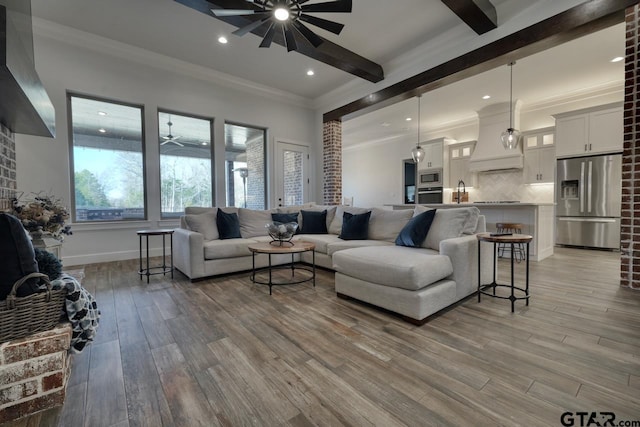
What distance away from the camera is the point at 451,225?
2633mm

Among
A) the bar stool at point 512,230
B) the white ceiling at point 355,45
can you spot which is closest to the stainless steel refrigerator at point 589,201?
the white ceiling at point 355,45

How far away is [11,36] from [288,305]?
255 centimetres

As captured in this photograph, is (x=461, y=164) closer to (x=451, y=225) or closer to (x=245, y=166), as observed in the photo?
(x=451, y=225)

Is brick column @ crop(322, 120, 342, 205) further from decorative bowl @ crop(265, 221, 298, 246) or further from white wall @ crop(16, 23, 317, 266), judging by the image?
decorative bowl @ crop(265, 221, 298, 246)

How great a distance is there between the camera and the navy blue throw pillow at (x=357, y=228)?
351cm

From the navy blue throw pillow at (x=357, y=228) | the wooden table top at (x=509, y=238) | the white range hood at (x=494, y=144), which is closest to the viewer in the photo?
the wooden table top at (x=509, y=238)

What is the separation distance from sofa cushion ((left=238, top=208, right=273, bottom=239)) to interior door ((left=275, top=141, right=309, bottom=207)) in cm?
183

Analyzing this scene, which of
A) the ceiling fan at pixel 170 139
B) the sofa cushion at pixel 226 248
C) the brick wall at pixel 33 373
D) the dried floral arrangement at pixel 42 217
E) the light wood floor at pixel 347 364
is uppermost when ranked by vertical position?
the ceiling fan at pixel 170 139

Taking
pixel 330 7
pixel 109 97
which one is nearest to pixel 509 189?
pixel 330 7

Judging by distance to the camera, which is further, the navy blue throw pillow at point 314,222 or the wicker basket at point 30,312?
the navy blue throw pillow at point 314,222

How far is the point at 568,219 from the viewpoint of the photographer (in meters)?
5.34

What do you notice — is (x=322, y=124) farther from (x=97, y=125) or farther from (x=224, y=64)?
(x=97, y=125)

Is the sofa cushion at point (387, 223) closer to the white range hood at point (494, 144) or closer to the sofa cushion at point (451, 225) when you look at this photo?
the sofa cushion at point (451, 225)

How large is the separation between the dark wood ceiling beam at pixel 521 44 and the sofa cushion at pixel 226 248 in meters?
3.52
